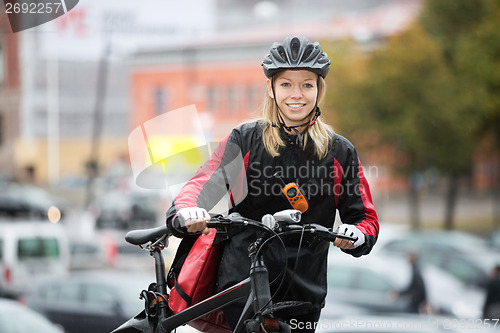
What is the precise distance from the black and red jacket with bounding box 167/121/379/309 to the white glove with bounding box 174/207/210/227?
0.16 meters

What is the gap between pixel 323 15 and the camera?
886 inches

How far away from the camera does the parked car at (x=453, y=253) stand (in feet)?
43.4

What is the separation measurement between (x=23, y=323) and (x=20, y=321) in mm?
38

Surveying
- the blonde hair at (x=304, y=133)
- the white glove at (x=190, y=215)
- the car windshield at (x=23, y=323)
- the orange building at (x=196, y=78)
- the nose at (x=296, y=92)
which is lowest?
the car windshield at (x=23, y=323)

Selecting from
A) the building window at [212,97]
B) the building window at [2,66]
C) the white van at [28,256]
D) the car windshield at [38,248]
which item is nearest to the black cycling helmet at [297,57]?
the building window at [2,66]

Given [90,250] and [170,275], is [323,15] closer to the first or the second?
[90,250]

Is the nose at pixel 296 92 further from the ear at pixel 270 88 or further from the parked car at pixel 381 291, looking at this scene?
the parked car at pixel 381 291

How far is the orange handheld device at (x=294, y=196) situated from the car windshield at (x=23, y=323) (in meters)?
5.01

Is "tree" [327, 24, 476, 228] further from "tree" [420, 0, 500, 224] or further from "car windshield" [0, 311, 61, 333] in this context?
"car windshield" [0, 311, 61, 333]

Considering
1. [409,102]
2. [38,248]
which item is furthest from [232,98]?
[38,248]

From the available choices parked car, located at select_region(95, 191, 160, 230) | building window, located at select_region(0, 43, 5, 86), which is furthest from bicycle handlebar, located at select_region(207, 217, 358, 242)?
parked car, located at select_region(95, 191, 160, 230)

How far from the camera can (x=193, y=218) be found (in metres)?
2.31

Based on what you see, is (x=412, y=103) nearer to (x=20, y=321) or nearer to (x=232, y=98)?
(x=232, y=98)

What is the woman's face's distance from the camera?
2557mm
